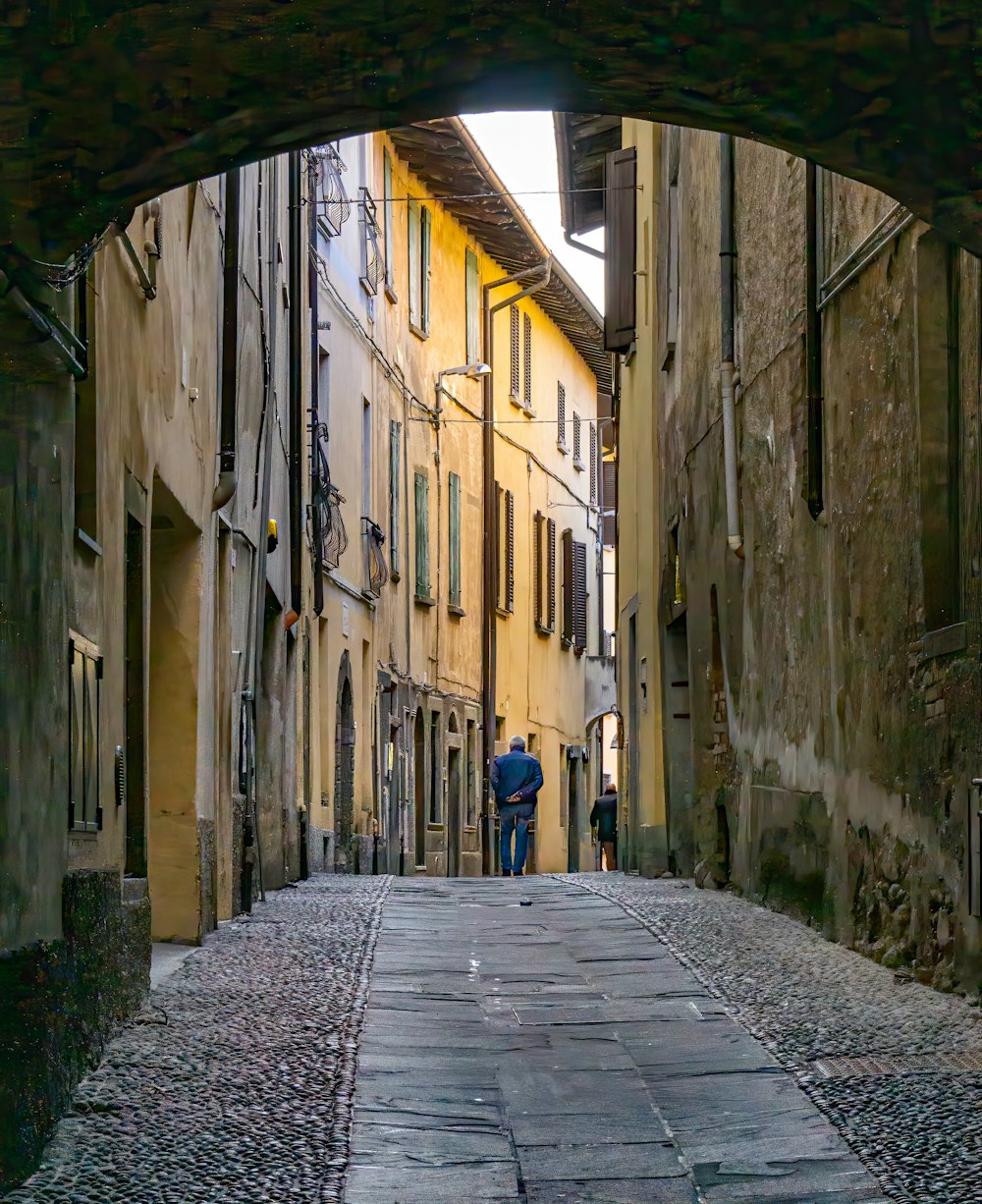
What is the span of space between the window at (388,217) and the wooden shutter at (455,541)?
405 cm

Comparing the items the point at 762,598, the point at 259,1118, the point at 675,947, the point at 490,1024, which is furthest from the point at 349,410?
the point at 259,1118

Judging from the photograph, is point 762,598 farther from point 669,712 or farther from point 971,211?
point 971,211

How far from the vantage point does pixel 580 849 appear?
108 feet

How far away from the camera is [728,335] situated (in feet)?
43.3

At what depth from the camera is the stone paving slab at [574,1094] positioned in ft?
15.5

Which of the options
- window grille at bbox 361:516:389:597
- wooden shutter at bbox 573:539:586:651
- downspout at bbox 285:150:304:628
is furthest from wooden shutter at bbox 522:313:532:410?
downspout at bbox 285:150:304:628

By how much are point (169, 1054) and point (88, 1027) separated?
0.37m

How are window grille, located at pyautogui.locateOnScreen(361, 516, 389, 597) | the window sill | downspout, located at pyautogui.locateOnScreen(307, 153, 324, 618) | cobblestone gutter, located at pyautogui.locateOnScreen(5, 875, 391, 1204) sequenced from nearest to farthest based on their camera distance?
cobblestone gutter, located at pyautogui.locateOnScreen(5, 875, 391, 1204) < the window sill < downspout, located at pyautogui.locateOnScreen(307, 153, 324, 618) < window grille, located at pyautogui.locateOnScreen(361, 516, 389, 597)

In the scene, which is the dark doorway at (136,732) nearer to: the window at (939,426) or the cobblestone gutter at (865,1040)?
the cobblestone gutter at (865,1040)

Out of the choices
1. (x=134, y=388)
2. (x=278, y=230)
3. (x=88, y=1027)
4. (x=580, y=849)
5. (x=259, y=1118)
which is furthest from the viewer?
(x=580, y=849)

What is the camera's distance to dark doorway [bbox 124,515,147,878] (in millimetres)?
8250

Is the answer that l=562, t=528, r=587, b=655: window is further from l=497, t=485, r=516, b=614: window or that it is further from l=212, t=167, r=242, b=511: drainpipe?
l=212, t=167, r=242, b=511: drainpipe

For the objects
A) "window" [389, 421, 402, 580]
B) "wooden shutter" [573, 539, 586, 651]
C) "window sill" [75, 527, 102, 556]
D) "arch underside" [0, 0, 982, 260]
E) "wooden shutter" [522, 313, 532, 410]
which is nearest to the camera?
"arch underside" [0, 0, 982, 260]

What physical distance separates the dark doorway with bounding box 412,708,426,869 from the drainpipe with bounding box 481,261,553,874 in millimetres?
2879
